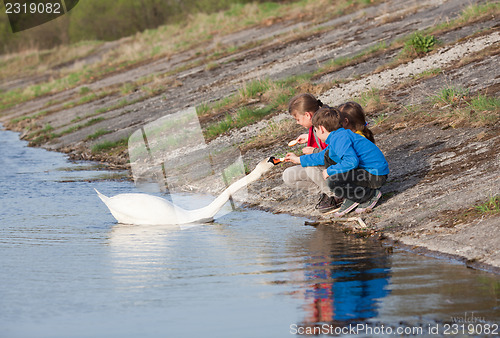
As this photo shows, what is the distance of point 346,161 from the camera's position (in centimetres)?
879

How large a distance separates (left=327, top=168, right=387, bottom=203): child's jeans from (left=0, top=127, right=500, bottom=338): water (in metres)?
0.51

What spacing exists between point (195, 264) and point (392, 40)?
15491 millimetres

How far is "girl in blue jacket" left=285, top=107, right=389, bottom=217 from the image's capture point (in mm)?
8812

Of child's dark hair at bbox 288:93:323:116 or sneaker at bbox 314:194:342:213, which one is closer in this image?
child's dark hair at bbox 288:93:323:116

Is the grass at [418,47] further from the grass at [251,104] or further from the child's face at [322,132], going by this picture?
the child's face at [322,132]

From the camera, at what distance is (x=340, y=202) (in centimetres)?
980

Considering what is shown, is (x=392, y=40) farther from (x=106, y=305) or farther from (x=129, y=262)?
(x=106, y=305)

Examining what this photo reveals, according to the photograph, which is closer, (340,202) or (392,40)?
(340,202)

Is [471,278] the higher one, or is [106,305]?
[106,305]

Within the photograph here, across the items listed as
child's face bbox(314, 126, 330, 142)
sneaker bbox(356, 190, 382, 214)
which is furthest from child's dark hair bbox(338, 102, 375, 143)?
sneaker bbox(356, 190, 382, 214)

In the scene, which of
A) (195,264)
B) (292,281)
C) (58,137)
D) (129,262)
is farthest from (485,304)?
(58,137)
